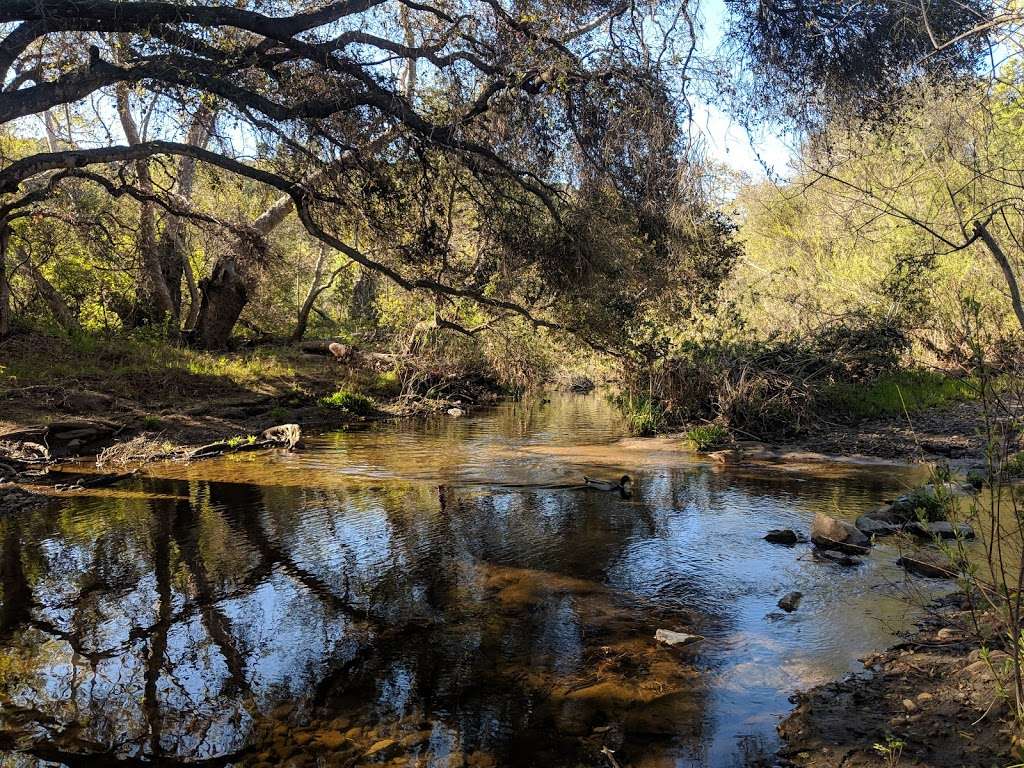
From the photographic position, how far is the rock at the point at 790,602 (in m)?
6.30

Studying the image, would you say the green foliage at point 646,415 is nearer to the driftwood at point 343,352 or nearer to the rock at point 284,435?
the rock at point 284,435

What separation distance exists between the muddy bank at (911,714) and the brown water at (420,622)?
0.81ft

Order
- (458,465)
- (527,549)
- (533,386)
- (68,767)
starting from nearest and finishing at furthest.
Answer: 1. (68,767)
2. (527,549)
3. (458,465)
4. (533,386)

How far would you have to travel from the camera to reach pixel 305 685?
16.7ft

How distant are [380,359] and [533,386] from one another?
462 centimetres

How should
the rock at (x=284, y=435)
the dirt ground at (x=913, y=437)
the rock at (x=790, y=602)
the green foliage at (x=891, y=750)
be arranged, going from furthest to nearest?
1. the rock at (x=284, y=435)
2. the dirt ground at (x=913, y=437)
3. the rock at (x=790, y=602)
4. the green foliage at (x=891, y=750)

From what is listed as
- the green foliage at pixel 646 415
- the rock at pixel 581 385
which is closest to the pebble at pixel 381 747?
the green foliage at pixel 646 415

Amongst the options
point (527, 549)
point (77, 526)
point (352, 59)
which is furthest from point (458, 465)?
point (352, 59)

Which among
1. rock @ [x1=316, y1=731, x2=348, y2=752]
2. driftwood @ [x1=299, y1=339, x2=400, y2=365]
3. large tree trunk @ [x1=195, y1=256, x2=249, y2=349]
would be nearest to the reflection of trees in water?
rock @ [x1=316, y1=731, x2=348, y2=752]

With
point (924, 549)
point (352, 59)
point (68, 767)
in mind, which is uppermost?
point (352, 59)

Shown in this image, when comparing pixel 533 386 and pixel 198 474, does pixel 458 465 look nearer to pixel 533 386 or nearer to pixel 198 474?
pixel 198 474

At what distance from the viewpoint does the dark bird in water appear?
1110 centimetres

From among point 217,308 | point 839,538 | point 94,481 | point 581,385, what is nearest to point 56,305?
point 217,308

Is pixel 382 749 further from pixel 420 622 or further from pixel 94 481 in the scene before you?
pixel 94 481
